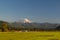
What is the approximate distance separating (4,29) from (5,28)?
942 mm

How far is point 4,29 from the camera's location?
56.8m

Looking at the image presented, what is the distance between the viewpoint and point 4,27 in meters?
57.9

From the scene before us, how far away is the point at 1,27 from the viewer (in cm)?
5906

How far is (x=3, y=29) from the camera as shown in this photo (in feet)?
187

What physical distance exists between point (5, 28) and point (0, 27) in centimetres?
321

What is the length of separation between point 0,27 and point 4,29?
384 centimetres

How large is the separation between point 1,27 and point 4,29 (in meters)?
2.71

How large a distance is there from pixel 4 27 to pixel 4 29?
1316mm

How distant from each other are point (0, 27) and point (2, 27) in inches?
82.3

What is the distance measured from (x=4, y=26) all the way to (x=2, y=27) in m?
1.10

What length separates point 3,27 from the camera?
5794cm

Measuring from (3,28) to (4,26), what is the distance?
1.91m

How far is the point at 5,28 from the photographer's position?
57.7 m

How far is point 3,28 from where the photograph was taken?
57344 mm
